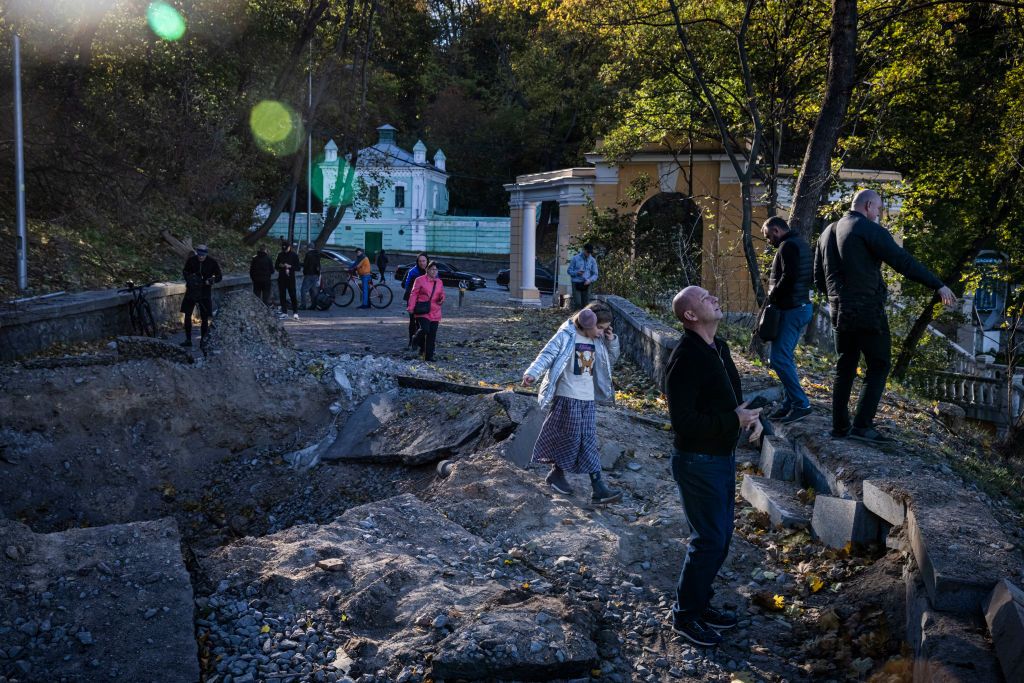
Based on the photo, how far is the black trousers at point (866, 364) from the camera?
21.2 feet

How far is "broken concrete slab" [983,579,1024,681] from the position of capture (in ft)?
11.7

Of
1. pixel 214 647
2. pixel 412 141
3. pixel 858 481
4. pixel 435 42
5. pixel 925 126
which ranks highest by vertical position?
pixel 435 42

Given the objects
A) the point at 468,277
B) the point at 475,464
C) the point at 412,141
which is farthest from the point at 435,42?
the point at 475,464

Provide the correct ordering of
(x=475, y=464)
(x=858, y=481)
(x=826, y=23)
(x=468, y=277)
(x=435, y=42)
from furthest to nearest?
(x=435, y=42) → (x=468, y=277) → (x=826, y=23) → (x=475, y=464) → (x=858, y=481)

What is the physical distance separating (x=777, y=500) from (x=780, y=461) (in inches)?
31.8

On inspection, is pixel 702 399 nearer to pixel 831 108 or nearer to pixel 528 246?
pixel 831 108

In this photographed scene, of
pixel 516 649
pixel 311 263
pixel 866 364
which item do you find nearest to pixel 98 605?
pixel 516 649

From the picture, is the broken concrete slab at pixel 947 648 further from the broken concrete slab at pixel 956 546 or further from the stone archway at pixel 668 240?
the stone archway at pixel 668 240

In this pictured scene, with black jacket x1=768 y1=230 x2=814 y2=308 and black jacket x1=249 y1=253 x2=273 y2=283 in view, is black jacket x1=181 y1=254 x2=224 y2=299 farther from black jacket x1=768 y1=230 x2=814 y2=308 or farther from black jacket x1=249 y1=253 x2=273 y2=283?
black jacket x1=768 y1=230 x2=814 y2=308

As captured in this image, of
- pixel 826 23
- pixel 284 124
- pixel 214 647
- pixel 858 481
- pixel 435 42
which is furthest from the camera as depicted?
pixel 435 42

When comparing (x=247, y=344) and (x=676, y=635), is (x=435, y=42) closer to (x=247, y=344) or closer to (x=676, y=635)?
(x=247, y=344)

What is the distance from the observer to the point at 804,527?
6.04 m

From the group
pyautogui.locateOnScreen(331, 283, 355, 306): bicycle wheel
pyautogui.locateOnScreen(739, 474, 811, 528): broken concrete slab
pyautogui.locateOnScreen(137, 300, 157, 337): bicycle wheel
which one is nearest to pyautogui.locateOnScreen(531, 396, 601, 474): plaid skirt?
pyautogui.locateOnScreen(739, 474, 811, 528): broken concrete slab

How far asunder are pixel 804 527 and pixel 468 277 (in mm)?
36947
